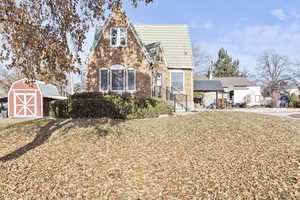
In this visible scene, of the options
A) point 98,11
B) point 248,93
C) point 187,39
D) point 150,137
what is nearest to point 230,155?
point 150,137

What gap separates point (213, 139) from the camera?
7.42m

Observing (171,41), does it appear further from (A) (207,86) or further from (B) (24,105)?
(B) (24,105)

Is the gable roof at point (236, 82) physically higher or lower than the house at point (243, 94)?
higher

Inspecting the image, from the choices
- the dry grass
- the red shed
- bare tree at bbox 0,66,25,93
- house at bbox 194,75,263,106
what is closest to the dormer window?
the dry grass

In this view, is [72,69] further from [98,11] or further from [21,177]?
[21,177]

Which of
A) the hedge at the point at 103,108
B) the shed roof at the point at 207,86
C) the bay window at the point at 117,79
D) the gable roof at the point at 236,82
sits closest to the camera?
the hedge at the point at 103,108

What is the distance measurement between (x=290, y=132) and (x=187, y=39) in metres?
14.2

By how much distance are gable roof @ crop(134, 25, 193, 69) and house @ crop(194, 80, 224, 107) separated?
27.0 feet

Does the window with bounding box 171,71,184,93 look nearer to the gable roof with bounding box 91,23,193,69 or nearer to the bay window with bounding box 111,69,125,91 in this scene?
the gable roof with bounding box 91,23,193,69

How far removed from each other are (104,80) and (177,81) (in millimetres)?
7008

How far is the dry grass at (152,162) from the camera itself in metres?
4.07

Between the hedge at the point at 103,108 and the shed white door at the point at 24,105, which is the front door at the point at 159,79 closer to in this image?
the hedge at the point at 103,108

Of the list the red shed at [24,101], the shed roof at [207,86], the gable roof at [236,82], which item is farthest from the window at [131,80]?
the gable roof at [236,82]

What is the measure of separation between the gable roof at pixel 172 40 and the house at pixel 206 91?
27.0 feet
